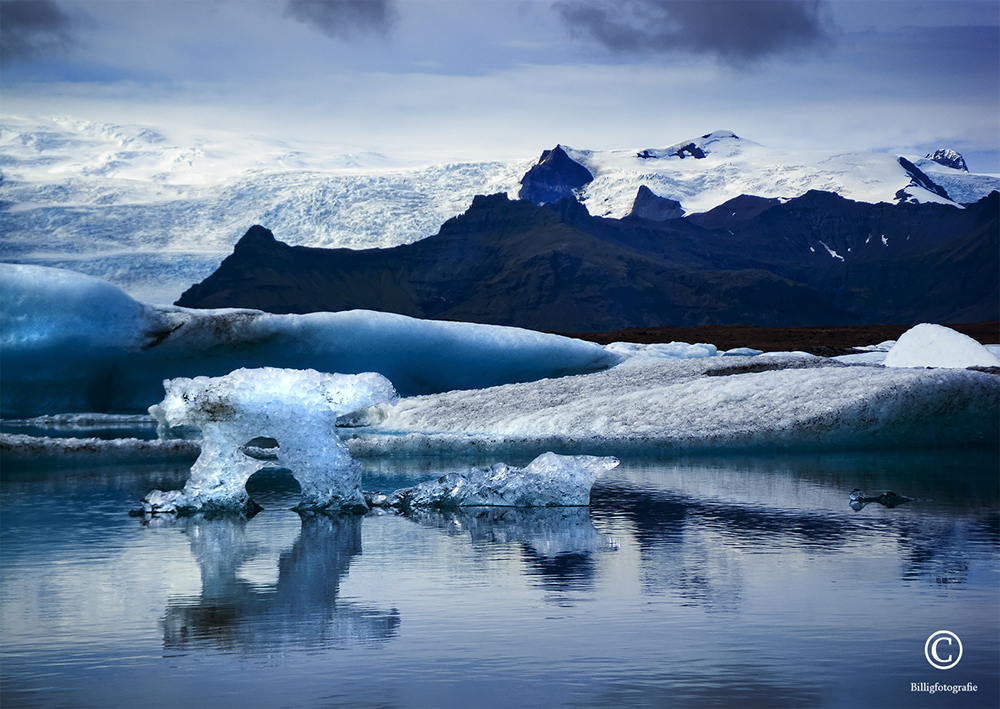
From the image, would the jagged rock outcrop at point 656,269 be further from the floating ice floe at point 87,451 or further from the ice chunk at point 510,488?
the ice chunk at point 510,488

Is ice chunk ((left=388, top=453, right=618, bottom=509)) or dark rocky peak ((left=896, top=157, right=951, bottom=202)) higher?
dark rocky peak ((left=896, top=157, right=951, bottom=202))

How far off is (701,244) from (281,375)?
3812 inches

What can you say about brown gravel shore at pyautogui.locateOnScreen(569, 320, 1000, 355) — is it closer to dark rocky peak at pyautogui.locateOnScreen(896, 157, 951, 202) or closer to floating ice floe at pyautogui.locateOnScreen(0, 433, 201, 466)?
floating ice floe at pyautogui.locateOnScreen(0, 433, 201, 466)

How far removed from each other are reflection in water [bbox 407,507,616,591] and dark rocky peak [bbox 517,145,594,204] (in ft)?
284

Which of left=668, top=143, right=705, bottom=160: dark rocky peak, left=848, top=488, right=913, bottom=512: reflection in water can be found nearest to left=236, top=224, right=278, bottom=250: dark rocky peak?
left=668, top=143, right=705, bottom=160: dark rocky peak

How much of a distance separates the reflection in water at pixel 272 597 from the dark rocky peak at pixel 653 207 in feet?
287

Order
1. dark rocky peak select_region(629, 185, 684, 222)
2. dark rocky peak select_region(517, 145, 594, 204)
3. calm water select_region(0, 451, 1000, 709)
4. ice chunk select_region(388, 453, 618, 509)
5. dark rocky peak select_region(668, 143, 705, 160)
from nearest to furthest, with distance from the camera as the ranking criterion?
calm water select_region(0, 451, 1000, 709) < ice chunk select_region(388, 453, 618, 509) < dark rocky peak select_region(668, 143, 705, 160) < dark rocky peak select_region(629, 185, 684, 222) < dark rocky peak select_region(517, 145, 594, 204)

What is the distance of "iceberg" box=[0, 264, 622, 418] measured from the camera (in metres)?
14.7

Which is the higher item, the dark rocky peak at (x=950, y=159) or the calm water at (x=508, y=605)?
the dark rocky peak at (x=950, y=159)

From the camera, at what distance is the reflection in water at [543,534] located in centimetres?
440

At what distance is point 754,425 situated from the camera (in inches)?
408

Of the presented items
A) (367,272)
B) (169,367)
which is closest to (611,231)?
(367,272)

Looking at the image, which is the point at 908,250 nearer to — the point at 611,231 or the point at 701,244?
the point at 701,244

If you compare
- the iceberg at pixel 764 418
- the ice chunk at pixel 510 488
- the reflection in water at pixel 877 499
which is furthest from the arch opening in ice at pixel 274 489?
the reflection in water at pixel 877 499
